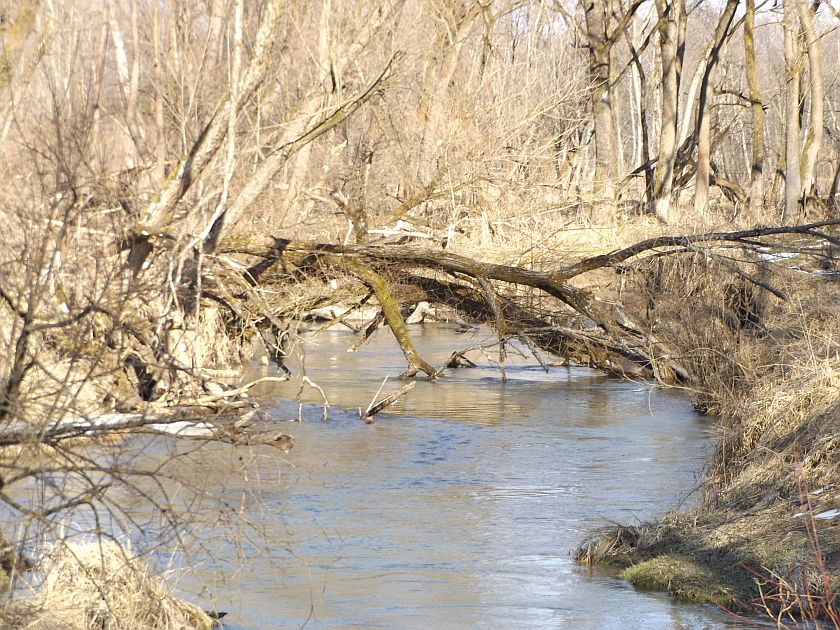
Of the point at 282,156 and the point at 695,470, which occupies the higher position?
the point at 282,156

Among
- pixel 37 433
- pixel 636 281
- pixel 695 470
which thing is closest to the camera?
pixel 37 433

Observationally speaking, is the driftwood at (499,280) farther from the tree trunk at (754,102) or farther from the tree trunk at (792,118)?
the tree trunk at (754,102)

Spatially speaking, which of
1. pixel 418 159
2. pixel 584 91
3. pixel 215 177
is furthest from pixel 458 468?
pixel 584 91

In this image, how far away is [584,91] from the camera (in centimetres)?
2592

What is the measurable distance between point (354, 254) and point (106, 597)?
28.6ft

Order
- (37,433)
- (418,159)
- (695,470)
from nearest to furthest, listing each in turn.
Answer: (37,433) → (695,470) → (418,159)

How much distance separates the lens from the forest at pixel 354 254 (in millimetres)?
6254

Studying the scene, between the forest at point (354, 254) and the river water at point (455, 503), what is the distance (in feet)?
1.68

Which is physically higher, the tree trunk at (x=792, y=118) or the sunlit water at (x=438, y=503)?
the tree trunk at (x=792, y=118)

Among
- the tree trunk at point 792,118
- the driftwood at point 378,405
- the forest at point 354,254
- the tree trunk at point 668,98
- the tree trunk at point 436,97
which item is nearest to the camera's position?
the forest at point 354,254

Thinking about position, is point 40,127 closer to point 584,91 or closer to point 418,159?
point 418,159

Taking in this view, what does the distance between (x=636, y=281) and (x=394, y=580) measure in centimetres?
868

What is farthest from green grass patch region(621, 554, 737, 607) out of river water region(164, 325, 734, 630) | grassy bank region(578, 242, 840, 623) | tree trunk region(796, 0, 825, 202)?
tree trunk region(796, 0, 825, 202)

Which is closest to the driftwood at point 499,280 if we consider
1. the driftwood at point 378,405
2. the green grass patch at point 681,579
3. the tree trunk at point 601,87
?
the driftwood at point 378,405
